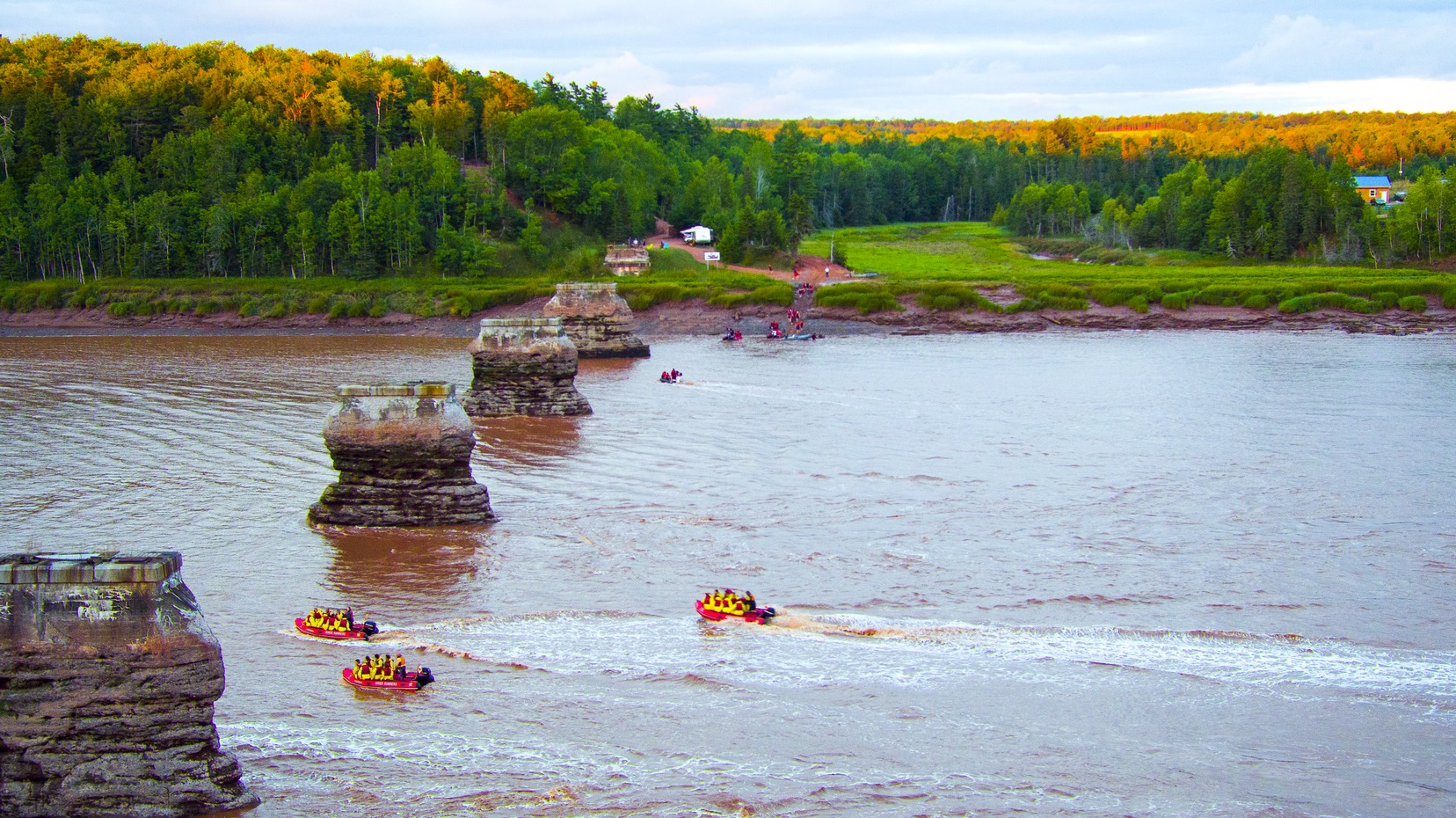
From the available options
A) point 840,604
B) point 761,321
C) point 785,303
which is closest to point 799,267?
point 785,303

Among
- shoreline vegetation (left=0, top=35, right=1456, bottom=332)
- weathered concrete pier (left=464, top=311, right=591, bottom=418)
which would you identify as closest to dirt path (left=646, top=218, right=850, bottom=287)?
shoreline vegetation (left=0, top=35, right=1456, bottom=332)

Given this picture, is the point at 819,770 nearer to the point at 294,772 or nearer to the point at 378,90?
the point at 294,772

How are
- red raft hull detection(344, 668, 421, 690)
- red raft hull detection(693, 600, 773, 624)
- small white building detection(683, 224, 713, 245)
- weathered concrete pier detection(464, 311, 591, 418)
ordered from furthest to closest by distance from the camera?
small white building detection(683, 224, 713, 245) → weathered concrete pier detection(464, 311, 591, 418) → red raft hull detection(693, 600, 773, 624) → red raft hull detection(344, 668, 421, 690)

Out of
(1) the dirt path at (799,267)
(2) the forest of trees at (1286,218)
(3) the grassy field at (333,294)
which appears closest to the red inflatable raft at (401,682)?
(3) the grassy field at (333,294)

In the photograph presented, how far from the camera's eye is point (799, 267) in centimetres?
10438

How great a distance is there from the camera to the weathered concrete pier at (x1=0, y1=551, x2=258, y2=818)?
11641 mm

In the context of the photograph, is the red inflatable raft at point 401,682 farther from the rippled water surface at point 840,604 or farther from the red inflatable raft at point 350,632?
the red inflatable raft at point 350,632

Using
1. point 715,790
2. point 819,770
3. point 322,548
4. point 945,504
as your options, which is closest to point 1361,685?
point 819,770

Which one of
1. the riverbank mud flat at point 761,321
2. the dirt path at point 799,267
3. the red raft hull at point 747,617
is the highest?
the dirt path at point 799,267

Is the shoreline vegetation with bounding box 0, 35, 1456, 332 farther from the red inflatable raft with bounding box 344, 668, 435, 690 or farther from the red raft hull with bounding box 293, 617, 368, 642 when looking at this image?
the red inflatable raft with bounding box 344, 668, 435, 690

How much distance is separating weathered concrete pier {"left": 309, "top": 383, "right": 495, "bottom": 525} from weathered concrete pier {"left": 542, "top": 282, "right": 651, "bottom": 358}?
40302 millimetres

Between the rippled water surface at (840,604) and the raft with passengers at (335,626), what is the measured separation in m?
0.34

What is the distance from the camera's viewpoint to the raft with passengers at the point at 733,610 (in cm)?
1889

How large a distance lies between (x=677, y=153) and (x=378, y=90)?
1430 inches
